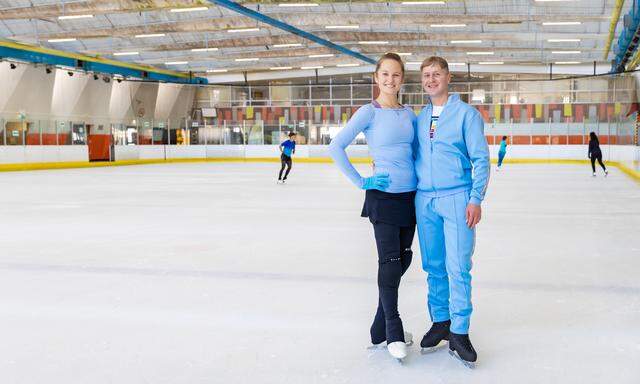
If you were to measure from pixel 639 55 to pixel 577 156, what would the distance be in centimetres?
967

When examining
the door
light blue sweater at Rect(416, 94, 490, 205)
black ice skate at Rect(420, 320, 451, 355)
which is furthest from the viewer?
the door

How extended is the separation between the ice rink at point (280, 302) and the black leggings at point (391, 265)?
179 millimetres

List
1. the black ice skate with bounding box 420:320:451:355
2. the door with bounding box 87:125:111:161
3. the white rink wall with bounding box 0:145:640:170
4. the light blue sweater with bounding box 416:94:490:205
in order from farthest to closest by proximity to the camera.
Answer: the door with bounding box 87:125:111:161 < the white rink wall with bounding box 0:145:640:170 < the black ice skate with bounding box 420:320:451:355 < the light blue sweater with bounding box 416:94:490:205

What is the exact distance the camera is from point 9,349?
11.8 ft

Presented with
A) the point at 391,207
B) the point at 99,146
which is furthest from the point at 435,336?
the point at 99,146

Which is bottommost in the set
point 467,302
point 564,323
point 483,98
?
point 564,323

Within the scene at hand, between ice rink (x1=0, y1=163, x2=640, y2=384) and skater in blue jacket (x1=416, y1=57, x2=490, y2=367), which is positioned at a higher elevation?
skater in blue jacket (x1=416, y1=57, x2=490, y2=367)

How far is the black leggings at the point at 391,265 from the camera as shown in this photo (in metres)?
3.28

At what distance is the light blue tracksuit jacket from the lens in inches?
126

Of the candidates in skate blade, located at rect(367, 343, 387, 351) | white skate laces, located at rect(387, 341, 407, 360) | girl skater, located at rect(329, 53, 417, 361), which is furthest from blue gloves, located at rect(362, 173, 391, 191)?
skate blade, located at rect(367, 343, 387, 351)

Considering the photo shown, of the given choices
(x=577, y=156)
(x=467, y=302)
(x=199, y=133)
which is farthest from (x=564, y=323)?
(x=199, y=133)

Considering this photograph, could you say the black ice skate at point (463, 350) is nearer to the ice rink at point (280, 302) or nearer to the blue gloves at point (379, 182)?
the ice rink at point (280, 302)

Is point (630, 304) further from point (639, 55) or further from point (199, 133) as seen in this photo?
point (199, 133)

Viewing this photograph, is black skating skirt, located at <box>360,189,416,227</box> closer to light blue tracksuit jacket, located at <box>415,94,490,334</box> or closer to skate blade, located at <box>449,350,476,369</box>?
light blue tracksuit jacket, located at <box>415,94,490,334</box>
